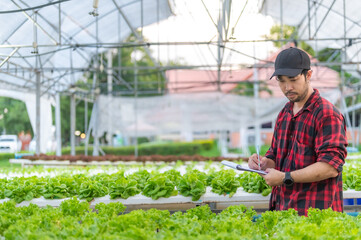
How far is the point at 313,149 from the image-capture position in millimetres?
2520

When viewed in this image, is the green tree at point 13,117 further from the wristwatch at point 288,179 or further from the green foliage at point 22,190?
the wristwatch at point 288,179

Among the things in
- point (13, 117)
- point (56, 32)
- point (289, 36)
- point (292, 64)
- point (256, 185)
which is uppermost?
point (289, 36)

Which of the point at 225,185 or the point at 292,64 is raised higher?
the point at 292,64

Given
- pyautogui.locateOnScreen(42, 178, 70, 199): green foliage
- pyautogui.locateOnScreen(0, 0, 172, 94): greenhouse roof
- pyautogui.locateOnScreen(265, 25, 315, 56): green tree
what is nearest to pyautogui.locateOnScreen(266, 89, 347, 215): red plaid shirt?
pyautogui.locateOnScreen(42, 178, 70, 199): green foliage

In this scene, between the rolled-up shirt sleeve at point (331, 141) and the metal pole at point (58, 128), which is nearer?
the rolled-up shirt sleeve at point (331, 141)

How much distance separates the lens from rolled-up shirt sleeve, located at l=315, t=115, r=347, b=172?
235cm

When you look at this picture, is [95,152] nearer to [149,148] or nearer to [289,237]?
[149,148]

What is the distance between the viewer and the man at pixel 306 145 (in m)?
2.37

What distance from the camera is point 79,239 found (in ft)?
5.50

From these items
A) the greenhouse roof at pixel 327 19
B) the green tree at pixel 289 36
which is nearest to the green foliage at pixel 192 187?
the green tree at pixel 289 36

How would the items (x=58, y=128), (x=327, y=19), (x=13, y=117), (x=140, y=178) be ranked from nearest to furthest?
Answer: (x=140, y=178), (x=327, y=19), (x=13, y=117), (x=58, y=128)

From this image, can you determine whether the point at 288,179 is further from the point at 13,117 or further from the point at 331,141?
the point at 13,117

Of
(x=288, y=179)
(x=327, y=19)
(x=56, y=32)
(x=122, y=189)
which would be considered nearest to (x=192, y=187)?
(x=122, y=189)

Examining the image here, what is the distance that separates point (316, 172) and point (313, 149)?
21cm
